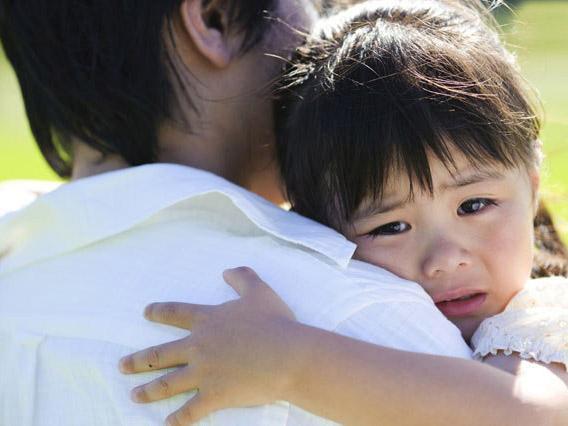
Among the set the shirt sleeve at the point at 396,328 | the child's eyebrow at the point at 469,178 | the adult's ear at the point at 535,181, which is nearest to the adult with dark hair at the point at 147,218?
the shirt sleeve at the point at 396,328

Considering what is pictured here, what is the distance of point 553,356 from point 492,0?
0.84 meters

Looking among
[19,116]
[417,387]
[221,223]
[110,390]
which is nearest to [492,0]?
[221,223]

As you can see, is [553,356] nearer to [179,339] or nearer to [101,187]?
[179,339]

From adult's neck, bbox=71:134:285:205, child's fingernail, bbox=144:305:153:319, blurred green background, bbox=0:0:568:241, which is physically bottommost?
blurred green background, bbox=0:0:568:241

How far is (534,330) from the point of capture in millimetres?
1273

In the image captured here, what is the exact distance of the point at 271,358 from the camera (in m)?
1.14

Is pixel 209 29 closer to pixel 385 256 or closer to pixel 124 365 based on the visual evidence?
pixel 385 256

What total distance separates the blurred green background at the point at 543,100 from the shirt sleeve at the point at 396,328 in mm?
690

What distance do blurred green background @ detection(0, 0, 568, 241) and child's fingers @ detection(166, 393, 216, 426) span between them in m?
0.90

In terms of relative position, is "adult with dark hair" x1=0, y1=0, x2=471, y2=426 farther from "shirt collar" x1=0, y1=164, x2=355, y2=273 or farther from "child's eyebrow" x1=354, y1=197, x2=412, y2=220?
"child's eyebrow" x1=354, y1=197, x2=412, y2=220

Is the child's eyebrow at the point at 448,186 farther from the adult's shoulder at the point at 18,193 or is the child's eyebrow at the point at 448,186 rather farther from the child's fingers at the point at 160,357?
the adult's shoulder at the point at 18,193

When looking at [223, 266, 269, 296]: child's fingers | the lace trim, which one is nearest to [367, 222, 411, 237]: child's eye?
the lace trim

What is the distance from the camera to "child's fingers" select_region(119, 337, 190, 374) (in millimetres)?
1170

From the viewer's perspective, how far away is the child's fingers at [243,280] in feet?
3.88
